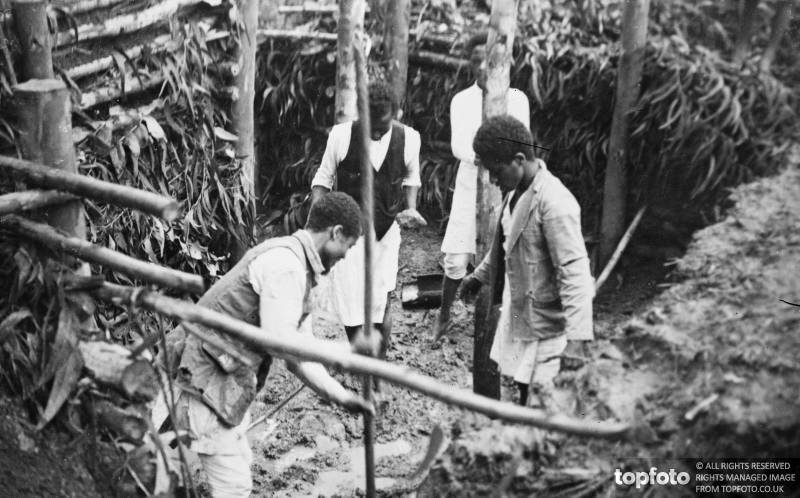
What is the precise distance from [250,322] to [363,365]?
97cm

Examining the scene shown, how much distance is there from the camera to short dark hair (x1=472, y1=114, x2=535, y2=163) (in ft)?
11.7

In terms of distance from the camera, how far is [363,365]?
7.67 ft

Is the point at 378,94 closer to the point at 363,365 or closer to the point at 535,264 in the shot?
the point at 535,264

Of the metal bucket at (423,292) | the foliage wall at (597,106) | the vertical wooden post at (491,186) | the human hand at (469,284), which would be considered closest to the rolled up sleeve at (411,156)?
the vertical wooden post at (491,186)

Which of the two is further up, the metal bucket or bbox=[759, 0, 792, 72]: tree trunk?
bbox=[759, 0, 792, 72]: tree trunk

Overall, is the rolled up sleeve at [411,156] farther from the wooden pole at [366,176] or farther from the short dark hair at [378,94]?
the wooden pole at [366,176]

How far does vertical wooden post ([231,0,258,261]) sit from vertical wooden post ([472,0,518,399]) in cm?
165

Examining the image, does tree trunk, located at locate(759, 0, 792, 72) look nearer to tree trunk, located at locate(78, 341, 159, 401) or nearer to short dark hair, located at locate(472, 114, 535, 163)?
short dark hair, located at locate(472, 114, 535, 163)

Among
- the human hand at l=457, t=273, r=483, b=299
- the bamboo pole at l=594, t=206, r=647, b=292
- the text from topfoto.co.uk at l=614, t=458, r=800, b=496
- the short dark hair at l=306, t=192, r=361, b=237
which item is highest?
the short dark hair at l=306, t=192, r=361, b=237

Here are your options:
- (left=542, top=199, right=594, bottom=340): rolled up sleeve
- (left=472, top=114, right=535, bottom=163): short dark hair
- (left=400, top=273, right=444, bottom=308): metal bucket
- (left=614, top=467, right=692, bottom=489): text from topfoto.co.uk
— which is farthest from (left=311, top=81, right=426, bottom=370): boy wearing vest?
(left=614, top=467, right=692, bottom=489): text from topfoto.co.uk

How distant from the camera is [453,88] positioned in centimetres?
669

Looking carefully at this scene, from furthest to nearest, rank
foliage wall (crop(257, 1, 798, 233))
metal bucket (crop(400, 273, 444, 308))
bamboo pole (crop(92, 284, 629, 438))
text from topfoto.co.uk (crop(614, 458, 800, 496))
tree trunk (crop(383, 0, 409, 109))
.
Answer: tree trunk (crop(383, 0, 409, 109)) → metal bucket (crop(400, 273, 444, 308)) → foliage wall (crop(257, 1, 798, 233)) → text from topfoto.co.uk (crop(614, 458, 800, 496)) → bamboo pole (crop(92, 284, 629, 438))

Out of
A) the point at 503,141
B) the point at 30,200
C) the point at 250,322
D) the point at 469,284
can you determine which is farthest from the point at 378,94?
the point at 30,200

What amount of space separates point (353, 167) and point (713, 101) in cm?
280
